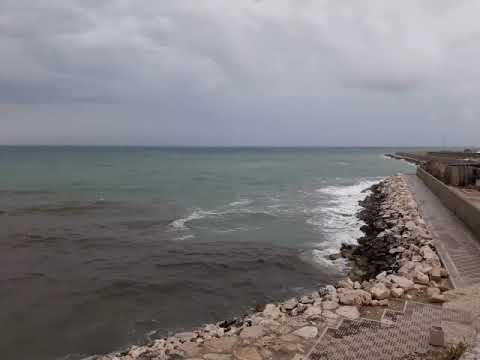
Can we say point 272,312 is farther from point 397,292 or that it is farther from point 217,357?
point 397,292

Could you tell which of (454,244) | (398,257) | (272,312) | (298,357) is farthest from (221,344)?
(454,244)

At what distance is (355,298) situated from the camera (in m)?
5.62

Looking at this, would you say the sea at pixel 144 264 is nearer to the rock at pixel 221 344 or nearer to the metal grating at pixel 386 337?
the rock at pixel 221 344

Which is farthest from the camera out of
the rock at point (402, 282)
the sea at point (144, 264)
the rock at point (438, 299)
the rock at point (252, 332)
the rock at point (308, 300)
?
the sea at point (144, 264)

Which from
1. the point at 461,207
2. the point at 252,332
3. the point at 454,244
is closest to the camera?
the point at 252,332

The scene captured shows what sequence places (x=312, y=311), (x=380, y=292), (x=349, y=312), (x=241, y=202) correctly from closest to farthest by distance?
(x=349, y=312) < (x=312, y=311) < (x=380, y=292) < (x=241, y=202)

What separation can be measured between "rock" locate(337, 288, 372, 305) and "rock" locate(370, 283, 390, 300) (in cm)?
10

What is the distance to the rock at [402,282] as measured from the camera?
20.1 ft

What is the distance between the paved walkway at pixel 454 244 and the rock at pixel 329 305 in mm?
2196

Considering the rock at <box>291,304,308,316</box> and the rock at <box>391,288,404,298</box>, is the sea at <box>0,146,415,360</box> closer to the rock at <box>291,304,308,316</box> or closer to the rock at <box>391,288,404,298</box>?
the rock at <box>291,304,308,316</box>

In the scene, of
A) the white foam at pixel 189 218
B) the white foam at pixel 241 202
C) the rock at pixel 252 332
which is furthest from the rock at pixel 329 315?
the white foam at pixel 241 202

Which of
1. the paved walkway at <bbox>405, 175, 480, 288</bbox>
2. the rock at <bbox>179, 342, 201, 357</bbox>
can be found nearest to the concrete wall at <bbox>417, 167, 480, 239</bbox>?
the paved walkway at <bbox>405, 175, 480, 288</bbox>

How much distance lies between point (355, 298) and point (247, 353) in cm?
209

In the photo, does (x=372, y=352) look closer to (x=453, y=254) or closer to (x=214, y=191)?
(x=453, y=254)
